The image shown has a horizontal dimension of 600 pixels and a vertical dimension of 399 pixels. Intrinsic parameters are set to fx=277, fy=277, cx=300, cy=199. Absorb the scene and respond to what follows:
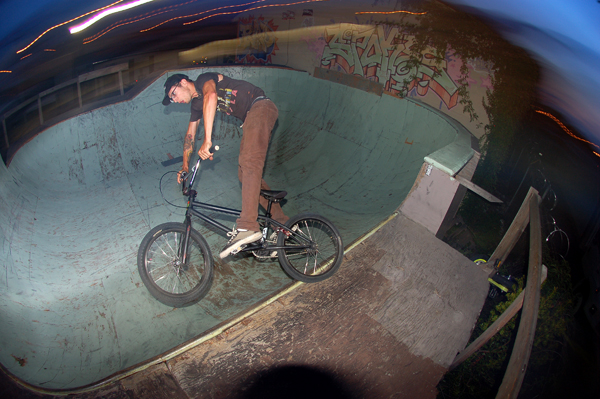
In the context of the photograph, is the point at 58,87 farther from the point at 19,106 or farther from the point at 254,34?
the point at 254,34

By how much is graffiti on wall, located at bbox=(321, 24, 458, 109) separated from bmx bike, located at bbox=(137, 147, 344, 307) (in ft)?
21.4

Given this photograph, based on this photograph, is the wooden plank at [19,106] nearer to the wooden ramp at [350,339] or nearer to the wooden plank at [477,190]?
the wooden ramp at [350,339]

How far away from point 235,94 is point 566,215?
131 inches

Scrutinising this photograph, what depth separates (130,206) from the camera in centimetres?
441

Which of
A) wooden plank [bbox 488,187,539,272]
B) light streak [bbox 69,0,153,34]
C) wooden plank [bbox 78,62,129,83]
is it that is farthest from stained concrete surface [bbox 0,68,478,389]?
wooden plank [bbox 488,187,539,272]

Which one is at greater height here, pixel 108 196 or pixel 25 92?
pixel 25 92

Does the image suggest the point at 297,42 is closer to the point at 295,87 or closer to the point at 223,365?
the point at 295,87

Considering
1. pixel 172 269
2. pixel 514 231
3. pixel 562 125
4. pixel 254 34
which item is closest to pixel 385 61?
pixel 254 34

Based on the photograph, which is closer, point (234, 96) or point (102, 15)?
point (102, 15)

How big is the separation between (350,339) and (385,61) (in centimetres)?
897

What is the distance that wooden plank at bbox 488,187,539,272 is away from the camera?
9.75 feet

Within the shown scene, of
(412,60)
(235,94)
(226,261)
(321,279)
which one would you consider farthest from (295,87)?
(321,279)

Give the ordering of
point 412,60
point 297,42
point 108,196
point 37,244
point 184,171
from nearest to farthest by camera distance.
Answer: point 184,171 → point 37,244 → point 108,196 → point 412,60 → point 297,42

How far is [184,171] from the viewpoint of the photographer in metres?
2.96
